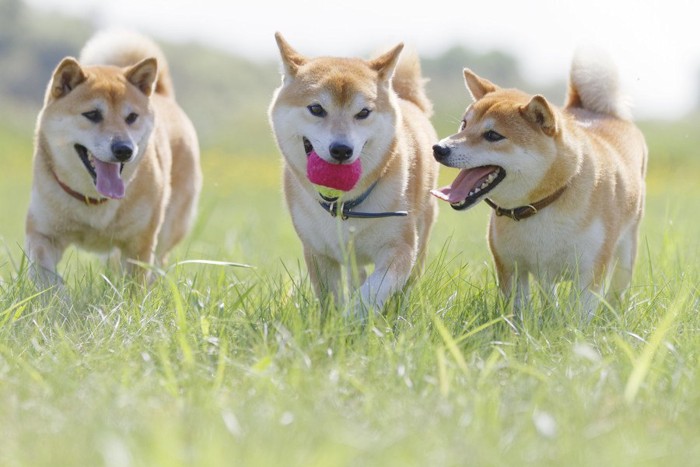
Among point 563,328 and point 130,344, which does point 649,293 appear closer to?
point 563,328

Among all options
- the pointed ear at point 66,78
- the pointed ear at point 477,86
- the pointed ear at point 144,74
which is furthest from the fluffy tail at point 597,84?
the pointed ear at point 66,78

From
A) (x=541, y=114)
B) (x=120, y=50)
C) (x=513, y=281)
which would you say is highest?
(x=541, y=114)

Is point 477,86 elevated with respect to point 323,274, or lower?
elevated

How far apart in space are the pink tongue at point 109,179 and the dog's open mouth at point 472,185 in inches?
68.9

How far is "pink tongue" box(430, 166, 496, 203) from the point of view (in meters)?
4.41

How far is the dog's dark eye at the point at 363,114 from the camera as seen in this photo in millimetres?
4559

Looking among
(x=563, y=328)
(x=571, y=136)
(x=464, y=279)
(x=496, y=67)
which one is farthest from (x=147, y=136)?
(x=496, y=67)

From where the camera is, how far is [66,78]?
5.37m

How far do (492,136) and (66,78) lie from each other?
2425 millimetres

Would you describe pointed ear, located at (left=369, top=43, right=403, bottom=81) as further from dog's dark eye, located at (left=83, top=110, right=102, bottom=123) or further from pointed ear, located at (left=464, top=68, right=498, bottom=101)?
dog's dark eye, located at (left=83, top=110, right=102, bottom=123)

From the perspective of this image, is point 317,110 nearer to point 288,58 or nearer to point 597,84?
point 288,58

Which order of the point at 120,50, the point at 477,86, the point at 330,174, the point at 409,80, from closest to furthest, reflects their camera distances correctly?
1. the point at 330,174
2. the point at 477,86
3. the point at 409,80
4. the point at 120,50

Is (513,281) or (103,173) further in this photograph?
(103,173)

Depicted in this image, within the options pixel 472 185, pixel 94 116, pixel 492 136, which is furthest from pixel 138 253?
pixel 492 136
